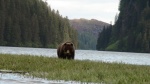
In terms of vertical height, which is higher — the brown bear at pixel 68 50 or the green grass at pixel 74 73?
the brown bear at pixel 68 50

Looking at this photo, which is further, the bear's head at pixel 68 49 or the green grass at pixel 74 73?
the bear's head at pixel 68 49

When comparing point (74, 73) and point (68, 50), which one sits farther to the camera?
point (68, 50)

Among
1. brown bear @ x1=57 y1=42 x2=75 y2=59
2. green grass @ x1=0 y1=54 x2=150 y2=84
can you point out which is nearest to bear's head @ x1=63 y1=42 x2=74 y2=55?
brown bear @ x1=57 y1=42 x2=75 y2=59

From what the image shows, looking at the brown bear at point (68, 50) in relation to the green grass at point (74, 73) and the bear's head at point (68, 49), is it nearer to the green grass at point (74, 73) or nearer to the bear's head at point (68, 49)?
the bear's head at point (68, 49)

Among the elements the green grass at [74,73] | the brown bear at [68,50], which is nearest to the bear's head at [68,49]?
the brown bear at [68,50]

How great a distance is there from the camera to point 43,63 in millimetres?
29062

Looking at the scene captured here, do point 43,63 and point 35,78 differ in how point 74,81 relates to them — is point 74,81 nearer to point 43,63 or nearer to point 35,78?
point 35,78

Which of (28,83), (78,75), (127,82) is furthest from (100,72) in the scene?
(28,83)

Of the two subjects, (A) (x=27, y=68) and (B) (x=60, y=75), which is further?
(A) (x=27, y=68)

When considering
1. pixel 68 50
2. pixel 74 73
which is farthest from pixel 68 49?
pixel 74 73

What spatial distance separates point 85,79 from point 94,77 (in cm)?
79

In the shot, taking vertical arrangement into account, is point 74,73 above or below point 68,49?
below

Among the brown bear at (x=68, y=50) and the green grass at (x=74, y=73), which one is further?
the brown bear at (x=68, y=50)

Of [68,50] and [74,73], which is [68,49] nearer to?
[68,50]
